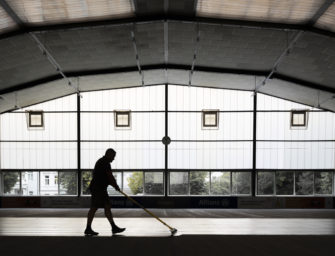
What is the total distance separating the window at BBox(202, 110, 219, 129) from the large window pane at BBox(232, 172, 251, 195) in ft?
10.2

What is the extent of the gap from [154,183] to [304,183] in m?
8.14

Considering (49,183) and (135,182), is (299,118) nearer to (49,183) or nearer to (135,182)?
(135,182)

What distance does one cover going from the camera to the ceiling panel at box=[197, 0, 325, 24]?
25.1 ft

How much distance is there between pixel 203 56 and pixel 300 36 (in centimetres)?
406

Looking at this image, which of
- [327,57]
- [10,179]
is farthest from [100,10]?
[10,179]

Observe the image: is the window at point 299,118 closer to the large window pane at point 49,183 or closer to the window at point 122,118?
the window at point 122,118

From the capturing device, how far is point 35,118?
14.1 meters

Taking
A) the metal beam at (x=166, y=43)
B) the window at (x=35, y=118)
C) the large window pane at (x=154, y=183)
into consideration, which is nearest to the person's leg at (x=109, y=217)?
the metal beam at (x=166, y=43)

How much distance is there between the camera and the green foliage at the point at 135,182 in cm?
1543

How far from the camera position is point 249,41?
1025 cm
